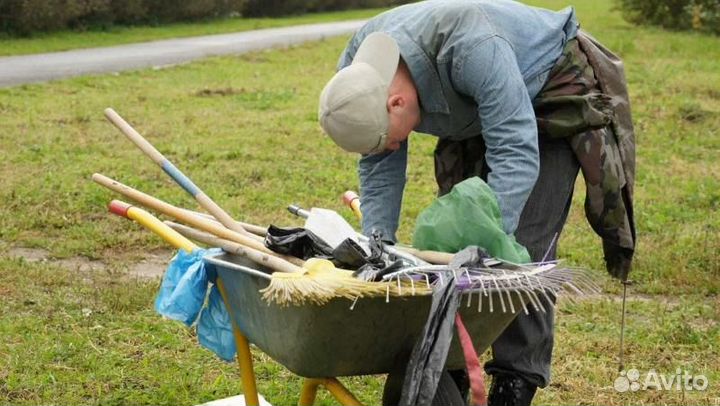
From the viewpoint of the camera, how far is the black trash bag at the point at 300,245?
2787mm

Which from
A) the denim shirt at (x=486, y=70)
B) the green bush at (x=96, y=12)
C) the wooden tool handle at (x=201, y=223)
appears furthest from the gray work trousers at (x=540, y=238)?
the green bush at (x=96, y=12)

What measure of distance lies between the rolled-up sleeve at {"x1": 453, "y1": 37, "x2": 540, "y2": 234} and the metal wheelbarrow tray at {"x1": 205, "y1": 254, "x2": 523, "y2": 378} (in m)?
0.26

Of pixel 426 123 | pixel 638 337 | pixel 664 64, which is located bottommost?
pixel 664 64

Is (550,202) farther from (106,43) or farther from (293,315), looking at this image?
(106,43)

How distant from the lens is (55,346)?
166 inches

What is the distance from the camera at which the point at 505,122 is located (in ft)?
9.04

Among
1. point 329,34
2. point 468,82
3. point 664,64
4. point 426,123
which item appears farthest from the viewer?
point 329,34

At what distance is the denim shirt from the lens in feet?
9.04

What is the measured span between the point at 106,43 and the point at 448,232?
15.4 m

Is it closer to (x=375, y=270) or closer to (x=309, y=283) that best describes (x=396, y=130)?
(x=375, y=270)

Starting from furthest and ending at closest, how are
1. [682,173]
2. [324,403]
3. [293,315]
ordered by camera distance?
[682,173] → [324,403] → [293,315]

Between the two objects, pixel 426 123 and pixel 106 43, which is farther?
pixel 106 43

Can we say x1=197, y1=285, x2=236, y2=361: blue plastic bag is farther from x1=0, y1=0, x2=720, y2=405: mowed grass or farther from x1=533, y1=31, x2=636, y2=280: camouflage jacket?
x1=533, y1=31, x2=636, y2=280: camouflage jacket

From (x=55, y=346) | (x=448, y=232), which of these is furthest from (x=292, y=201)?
(x=448, y=232)
